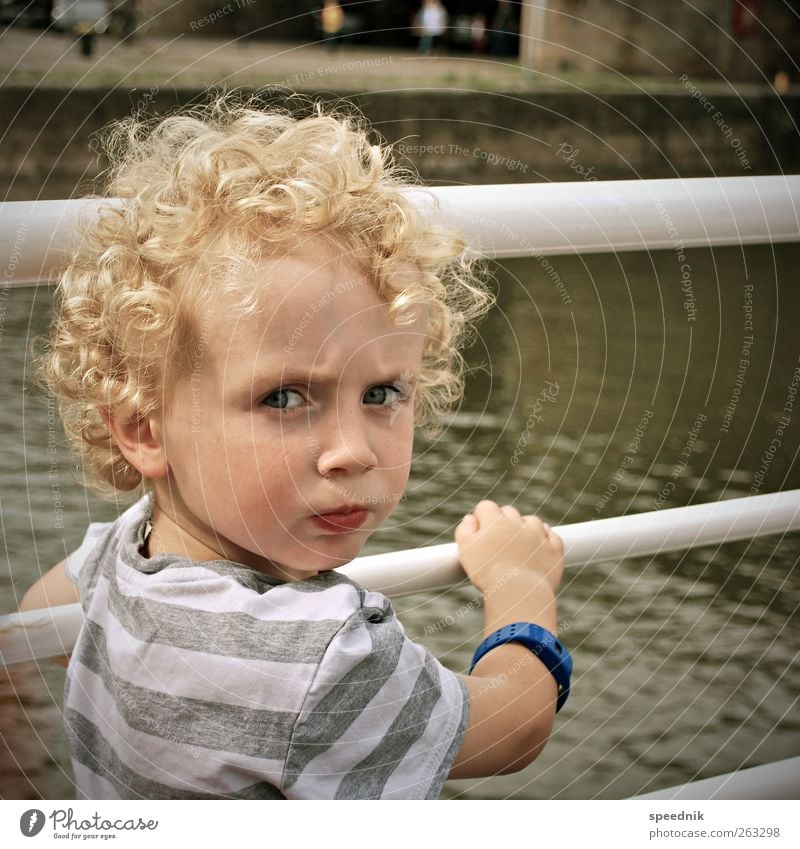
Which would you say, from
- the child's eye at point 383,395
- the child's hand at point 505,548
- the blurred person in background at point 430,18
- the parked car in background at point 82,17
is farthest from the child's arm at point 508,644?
the blurred person in background at point 430,18

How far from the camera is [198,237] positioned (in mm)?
486

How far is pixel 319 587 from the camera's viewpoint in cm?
51

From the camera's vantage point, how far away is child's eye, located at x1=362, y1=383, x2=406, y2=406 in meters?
0.50

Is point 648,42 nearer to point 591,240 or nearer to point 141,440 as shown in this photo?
point 591,240

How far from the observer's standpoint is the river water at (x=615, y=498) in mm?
1186

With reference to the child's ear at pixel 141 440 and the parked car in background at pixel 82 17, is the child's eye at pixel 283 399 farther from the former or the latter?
the parked car in background at pixel 82 17

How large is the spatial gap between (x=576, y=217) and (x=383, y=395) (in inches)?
6.0

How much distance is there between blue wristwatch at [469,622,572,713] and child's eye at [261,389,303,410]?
0.54ft

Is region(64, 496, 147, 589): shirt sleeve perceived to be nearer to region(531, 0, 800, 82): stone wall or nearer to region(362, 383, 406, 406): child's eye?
region(362, 383, 406, 406): child's eye

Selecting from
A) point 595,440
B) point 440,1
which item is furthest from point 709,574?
point 440,1

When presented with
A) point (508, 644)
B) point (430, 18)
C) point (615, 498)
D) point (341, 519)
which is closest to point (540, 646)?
point (508, 644)

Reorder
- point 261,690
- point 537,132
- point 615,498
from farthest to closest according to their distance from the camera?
point 537,132, point 615,498, point 261,690

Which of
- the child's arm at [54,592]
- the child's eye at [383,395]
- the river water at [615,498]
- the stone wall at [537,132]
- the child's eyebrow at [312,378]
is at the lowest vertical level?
the child's arm at [54,592]

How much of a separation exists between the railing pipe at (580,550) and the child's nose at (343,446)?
0.27 feet
